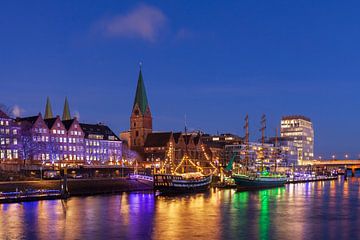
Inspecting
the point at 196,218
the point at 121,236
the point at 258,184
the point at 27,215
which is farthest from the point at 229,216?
the point at 258,184

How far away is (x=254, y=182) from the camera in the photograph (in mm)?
118375

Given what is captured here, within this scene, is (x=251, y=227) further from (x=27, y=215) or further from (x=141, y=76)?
(x=141, y=76)

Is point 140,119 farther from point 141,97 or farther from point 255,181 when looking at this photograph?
point 255,181

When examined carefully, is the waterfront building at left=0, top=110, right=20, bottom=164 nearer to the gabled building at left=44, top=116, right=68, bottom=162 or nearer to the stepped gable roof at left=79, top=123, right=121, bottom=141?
the gabled building at left=44, top=116, right=68, bottom=162

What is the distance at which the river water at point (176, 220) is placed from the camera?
144ft

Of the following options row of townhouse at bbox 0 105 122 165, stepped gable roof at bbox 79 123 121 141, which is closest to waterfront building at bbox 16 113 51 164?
row of townhouse at bbox 0 105 122 165

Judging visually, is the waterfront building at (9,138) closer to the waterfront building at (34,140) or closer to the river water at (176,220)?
the waterfront building at (34,140)

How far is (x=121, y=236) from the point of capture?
4291 cm

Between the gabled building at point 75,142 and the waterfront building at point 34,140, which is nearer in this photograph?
the waterfront building at point 34,140

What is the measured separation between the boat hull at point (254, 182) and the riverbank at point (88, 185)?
21.3 metres

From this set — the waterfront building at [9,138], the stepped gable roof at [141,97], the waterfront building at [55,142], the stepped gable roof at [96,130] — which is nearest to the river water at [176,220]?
the waterfront building at [9,138]

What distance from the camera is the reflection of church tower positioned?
612 ft

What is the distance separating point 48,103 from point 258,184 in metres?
83.6

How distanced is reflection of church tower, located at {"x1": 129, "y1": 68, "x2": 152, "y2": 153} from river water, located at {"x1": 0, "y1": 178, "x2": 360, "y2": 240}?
113819mm
